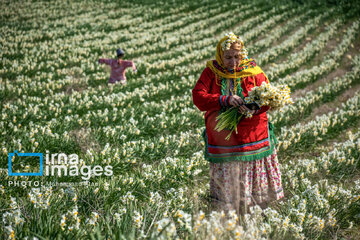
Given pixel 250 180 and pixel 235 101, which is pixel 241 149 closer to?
pixel 250 180

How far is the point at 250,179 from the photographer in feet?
11.2

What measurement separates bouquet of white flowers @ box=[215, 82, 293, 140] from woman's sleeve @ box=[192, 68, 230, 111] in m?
0.14

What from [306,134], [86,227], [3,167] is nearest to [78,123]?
[3,167]

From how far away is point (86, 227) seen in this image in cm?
277

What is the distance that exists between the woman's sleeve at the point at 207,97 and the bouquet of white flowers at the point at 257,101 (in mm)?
143

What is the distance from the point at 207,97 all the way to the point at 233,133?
54 centimetres

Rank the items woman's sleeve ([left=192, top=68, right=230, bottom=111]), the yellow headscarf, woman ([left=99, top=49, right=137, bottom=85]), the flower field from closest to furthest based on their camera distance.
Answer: the flower field, woman's sleeve ([left=192, top=68, right=230, bottom=111]), the yellow headscarf, woman ([left=99, top=49, right=137, bottom=85])

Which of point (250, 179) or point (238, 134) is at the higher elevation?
point (238, 134)

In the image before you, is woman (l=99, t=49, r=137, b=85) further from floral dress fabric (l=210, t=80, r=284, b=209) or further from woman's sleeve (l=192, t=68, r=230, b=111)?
floral dress fabric (l=210, t=80, r=284, b=209)

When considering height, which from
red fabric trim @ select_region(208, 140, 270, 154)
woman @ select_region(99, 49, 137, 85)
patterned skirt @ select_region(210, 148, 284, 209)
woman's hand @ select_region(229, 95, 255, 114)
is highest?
woman @ select_region(99, 49, 137, 85)

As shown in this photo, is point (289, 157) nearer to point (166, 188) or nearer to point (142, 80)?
point (166, 188)

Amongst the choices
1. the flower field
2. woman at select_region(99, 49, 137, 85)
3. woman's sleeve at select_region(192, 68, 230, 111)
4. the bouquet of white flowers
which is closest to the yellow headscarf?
woman's sleeve at select_region(192, 68, 230, 111)

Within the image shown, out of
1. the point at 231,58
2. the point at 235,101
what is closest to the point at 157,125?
the point at 231,58

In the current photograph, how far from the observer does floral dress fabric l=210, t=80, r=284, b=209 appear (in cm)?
336
